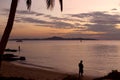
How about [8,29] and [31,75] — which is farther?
[31,75]

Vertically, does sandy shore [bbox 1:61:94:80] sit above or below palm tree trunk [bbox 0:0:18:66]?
below

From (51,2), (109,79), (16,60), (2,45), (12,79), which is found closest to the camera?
(2,45)

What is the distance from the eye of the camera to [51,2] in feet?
43.8

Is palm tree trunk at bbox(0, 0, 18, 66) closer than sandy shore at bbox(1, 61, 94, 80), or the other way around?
palm tree trunk at bbox(0, 0, 18, 66)

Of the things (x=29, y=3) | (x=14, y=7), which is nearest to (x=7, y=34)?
(x=14, y=7)

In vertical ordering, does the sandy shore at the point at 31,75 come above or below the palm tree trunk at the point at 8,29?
below

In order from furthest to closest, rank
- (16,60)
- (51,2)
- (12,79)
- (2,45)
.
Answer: (16,60), (12,79), (51,2), (2,45)

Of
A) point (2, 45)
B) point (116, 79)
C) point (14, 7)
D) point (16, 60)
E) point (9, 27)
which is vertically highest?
point (14, 7)

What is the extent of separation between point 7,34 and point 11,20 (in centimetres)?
68

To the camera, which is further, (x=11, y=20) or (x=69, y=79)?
(x=69, y=79)

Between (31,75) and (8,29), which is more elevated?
(8,29)

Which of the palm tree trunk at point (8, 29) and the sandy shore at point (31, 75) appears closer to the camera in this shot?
the palm tree trunk at point (8, 29)

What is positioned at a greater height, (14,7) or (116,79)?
(14,7)

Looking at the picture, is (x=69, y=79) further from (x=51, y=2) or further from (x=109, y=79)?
(x=51, y=2)
